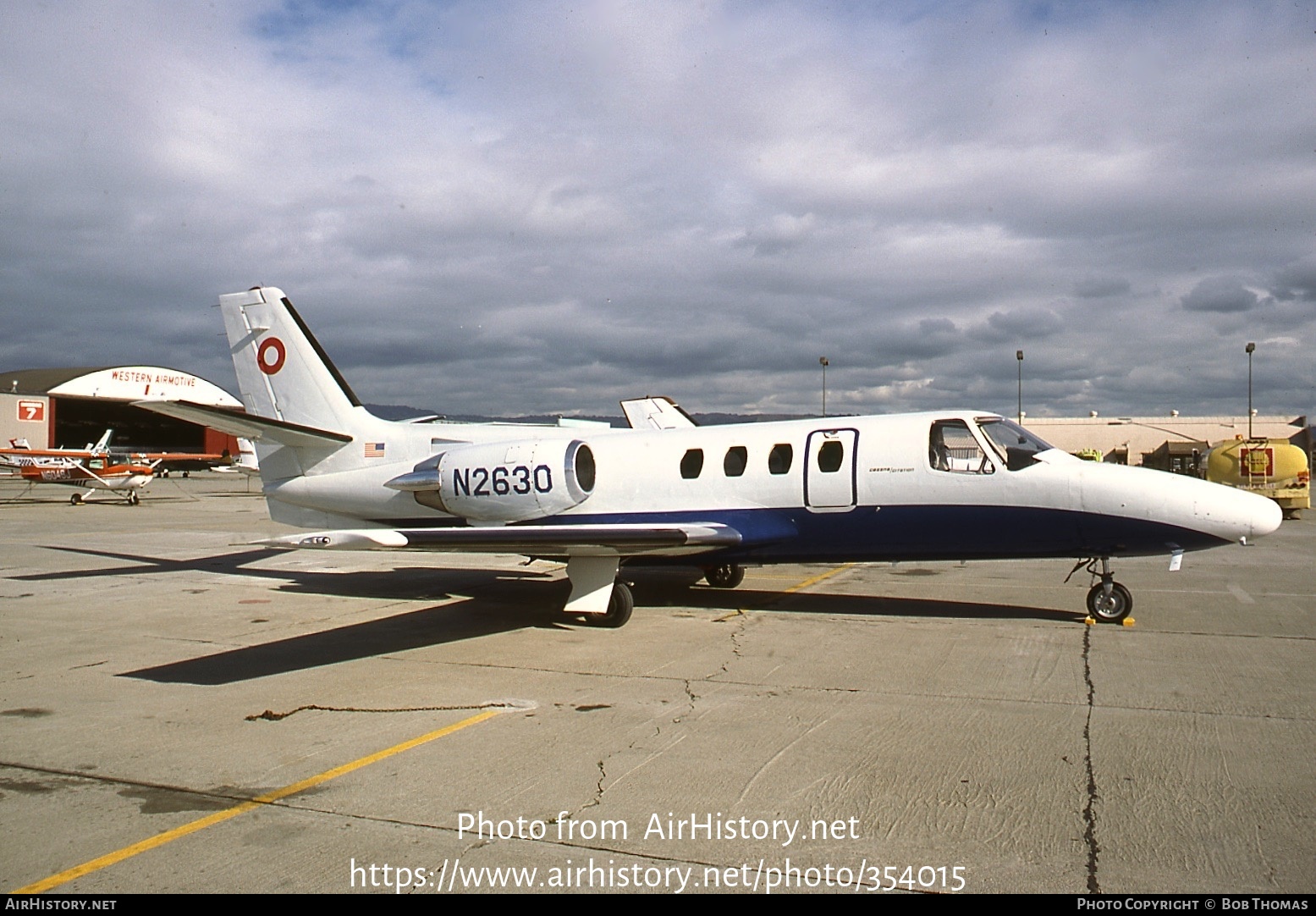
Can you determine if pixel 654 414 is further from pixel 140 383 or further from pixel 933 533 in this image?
pixel 140 383

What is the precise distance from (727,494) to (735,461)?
46 cm

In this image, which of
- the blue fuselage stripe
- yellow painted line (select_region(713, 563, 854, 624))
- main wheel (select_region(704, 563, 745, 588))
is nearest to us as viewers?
the blue fuselage stripe

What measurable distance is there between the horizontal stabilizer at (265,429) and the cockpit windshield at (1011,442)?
9.30m

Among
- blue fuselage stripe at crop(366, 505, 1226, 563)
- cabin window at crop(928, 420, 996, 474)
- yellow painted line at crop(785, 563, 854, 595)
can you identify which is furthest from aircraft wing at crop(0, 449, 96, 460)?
cabin window at crop(928, 420, 996, 474)

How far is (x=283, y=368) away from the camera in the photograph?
14.8 meters

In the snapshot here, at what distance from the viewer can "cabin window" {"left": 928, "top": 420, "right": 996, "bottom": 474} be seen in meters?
11.0

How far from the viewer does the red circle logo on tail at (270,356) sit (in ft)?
48.5

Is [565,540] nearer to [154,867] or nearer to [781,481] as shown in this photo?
[781,481]

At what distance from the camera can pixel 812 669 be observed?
8.80 m

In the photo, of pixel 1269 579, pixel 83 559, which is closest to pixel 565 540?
pixel 1269 579

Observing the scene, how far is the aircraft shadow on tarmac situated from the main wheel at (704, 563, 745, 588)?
240mm

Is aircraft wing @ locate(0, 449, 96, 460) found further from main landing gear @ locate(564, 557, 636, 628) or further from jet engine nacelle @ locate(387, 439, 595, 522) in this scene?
main landing gear @ locate(564, 557, 636, 628)

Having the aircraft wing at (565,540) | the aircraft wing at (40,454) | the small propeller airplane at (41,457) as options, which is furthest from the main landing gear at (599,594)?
the aircraft wing at (40,454)

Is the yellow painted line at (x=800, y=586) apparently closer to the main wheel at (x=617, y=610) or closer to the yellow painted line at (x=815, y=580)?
the yellow painted line at (x=815, y=580)
